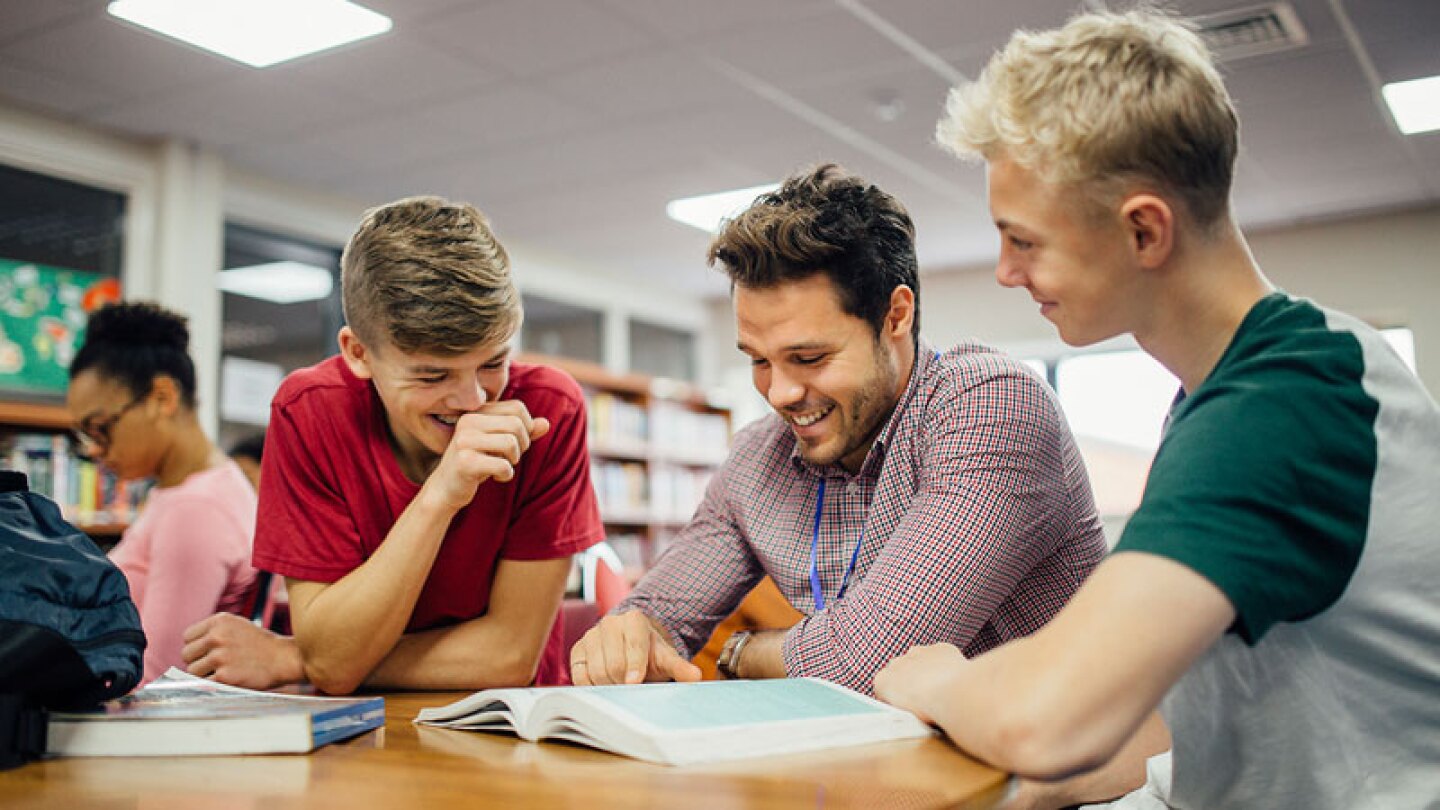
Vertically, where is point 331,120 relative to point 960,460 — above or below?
above

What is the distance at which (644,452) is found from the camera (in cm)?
722

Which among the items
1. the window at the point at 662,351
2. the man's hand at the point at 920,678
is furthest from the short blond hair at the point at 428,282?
the window at the point at 662,351

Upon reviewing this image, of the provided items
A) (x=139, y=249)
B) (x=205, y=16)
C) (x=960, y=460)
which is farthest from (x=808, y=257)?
(x=139, y=249)

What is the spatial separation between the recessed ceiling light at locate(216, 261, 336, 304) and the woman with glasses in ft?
11.3

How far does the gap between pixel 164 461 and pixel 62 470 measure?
209 cm

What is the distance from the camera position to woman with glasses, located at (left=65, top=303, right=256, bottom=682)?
245 centimetres

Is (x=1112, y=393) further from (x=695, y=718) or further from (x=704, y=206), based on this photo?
(x=695, y=718)

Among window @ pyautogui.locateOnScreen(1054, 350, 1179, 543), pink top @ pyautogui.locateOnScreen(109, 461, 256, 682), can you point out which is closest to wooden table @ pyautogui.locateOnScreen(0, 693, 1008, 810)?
pink top @ pyautogui.locateOnScreen(109, 461, 256, 682)

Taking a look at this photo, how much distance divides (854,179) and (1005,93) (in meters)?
0.65

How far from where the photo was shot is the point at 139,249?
522cm

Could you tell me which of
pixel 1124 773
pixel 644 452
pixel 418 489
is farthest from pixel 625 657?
pixel 644 452

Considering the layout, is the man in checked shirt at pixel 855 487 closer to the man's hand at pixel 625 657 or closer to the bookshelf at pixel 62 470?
the man's hand at pixel 625 657

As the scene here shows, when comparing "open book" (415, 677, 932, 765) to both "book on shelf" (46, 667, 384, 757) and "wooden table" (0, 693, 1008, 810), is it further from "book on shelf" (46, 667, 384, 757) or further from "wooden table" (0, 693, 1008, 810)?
"book on shelf" (46, 667, 384, 757)

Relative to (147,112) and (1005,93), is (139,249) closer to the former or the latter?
(147,112)
